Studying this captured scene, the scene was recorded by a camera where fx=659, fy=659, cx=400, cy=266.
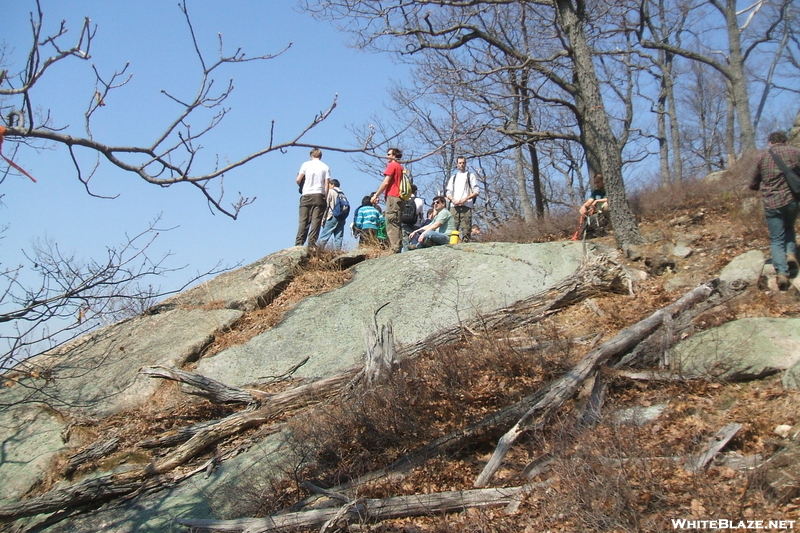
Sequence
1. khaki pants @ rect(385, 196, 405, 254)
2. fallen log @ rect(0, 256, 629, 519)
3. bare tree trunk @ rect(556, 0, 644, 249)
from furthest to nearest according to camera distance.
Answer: khaki pants @ rect(385, 196, 405, 254)
bare tree trunk @ rect(556, 0, 644, 249)
fallen log @ rect(0, 256, 629, 519)

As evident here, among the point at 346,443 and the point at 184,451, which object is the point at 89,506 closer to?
the point at 184,451

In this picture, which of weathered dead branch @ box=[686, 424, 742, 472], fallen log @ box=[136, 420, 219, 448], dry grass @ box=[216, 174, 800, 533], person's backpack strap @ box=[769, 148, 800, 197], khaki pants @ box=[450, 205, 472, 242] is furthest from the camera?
khaki pants @ box=[450, 205, 472, 242]

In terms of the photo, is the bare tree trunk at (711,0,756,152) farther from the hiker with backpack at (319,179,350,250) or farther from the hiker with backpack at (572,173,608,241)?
the hiker with backpack at (319,179,350,250)

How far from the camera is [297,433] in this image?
675 centimetres

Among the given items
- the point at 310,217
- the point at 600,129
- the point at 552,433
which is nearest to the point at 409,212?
the point at 310,217

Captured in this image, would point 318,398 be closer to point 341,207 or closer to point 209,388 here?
point 209,388

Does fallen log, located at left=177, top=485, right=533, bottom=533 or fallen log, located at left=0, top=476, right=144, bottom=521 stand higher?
fallen log, located at left=0, top=476, right=144, bottom=521

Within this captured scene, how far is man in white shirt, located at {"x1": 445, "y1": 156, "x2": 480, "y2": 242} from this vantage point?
11.9 metres

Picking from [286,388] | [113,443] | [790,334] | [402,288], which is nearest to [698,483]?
[790,334]

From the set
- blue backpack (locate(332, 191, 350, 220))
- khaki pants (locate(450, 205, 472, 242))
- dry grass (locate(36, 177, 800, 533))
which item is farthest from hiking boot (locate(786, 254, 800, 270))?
blue backpack (locate(332, 191, 350, 220))

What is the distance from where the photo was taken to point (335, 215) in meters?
12.3

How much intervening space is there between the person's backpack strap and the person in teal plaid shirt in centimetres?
4

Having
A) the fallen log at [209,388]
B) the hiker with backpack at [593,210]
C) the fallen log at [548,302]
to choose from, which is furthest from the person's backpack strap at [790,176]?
the fallen log at [209,388]

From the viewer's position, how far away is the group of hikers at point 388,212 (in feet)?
35.7
